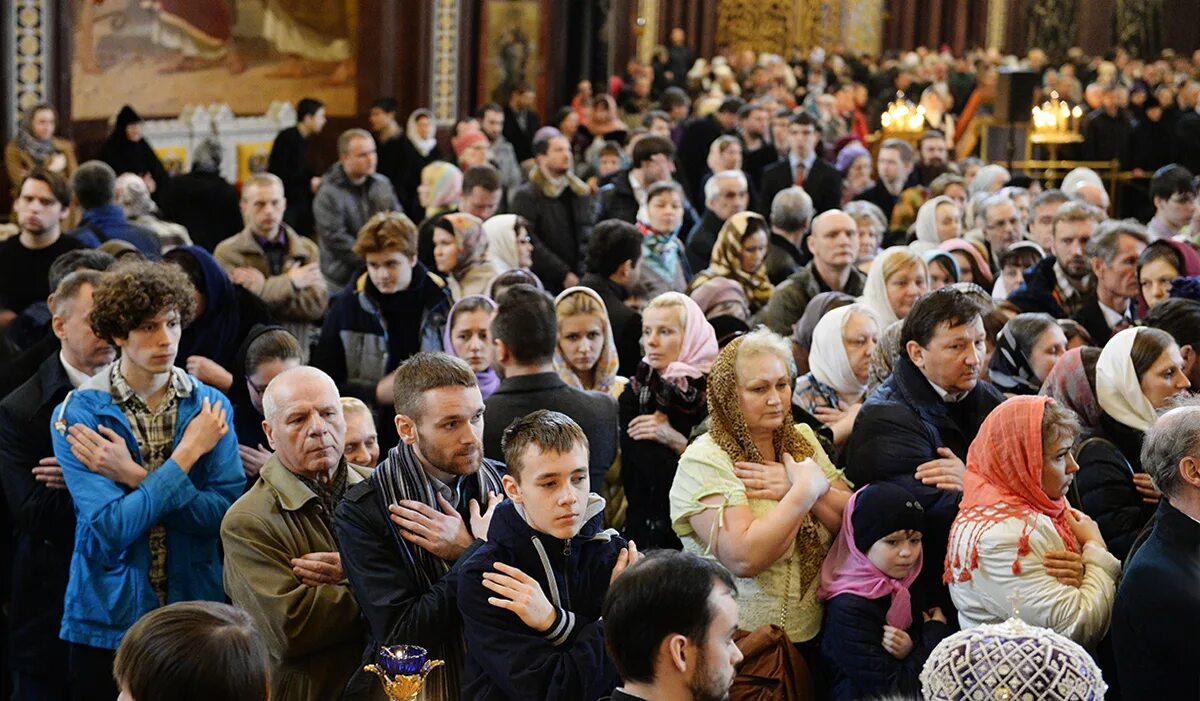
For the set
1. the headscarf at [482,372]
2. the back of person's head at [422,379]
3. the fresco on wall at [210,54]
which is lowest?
the headscarf at [482,372]

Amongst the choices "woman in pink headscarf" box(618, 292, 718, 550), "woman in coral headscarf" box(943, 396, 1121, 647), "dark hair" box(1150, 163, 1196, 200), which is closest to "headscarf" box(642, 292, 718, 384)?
"woman in pink headscarf" box(618, 292, 718, 550)

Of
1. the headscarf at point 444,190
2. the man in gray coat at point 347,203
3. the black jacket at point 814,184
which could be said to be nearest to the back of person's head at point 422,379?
the headscarf at point 444,190

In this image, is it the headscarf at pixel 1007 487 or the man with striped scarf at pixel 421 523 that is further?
the headscarf at pixel 1007 487

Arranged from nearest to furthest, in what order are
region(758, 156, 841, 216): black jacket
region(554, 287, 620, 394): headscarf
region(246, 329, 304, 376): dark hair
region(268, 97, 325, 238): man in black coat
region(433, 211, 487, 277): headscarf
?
1. region(246, 329, 304, 376): dark hair
2. region(554, 287, 620, 394): headscarf
3. region(433, 211, 487, 277): headscarf
4. region(758, 156, 841, 216): black jacket
5. region(268, 97, 325, 238): man in black coat

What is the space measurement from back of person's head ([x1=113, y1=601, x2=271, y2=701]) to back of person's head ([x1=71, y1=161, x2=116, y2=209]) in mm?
6475

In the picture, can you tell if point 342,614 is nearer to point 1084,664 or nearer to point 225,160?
point 1084,664

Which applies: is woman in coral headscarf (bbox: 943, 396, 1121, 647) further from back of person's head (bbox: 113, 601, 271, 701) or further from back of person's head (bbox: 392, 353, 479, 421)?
back of person's head (bbox: 113, 601, 271, 701)

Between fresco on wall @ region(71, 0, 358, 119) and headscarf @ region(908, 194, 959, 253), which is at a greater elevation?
fresco on wall @ region(71, 0, 358, 119)

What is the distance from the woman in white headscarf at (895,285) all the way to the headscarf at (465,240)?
2181 mm

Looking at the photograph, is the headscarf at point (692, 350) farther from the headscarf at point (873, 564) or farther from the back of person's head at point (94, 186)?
the back of person's head at point (94, 186)

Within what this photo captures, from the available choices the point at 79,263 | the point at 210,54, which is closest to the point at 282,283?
the point at 79,263

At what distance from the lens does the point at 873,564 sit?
4750 mm

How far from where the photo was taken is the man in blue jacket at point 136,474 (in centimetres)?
504

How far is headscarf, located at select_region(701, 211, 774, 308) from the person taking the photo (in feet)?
27.7
